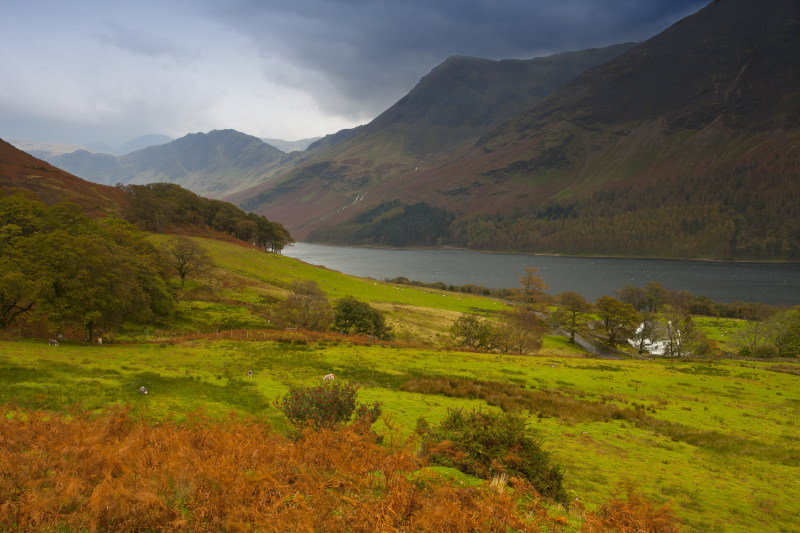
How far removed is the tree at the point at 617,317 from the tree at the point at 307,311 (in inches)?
2037

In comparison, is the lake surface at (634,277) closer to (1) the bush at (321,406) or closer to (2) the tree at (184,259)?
(2) the tree at (184,259)

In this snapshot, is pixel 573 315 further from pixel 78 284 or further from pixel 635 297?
pixel 78 284

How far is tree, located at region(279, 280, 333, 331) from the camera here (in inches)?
1797

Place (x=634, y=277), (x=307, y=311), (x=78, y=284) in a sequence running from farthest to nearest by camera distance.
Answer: (x=634, y=277) < (x=307, y=311) < (x=78, y=284)

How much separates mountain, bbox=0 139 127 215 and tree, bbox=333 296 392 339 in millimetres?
66727

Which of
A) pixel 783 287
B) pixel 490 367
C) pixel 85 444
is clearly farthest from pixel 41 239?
pixel 783 287

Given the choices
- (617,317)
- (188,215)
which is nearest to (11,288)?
(188,215)

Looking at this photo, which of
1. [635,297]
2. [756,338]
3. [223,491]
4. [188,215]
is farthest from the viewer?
[635,297]

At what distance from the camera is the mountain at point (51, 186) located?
79.6 metres

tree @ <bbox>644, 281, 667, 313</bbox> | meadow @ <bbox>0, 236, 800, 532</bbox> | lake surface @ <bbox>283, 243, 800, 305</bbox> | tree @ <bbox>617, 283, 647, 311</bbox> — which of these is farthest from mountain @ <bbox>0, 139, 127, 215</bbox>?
tree @ <bbox>644, 281, 667, 313</bbox>

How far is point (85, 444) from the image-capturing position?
287 inches

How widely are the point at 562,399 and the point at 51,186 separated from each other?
114m

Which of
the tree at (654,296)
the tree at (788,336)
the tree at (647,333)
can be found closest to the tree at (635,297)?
the tree at (654,296)

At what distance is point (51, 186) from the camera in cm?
8562
